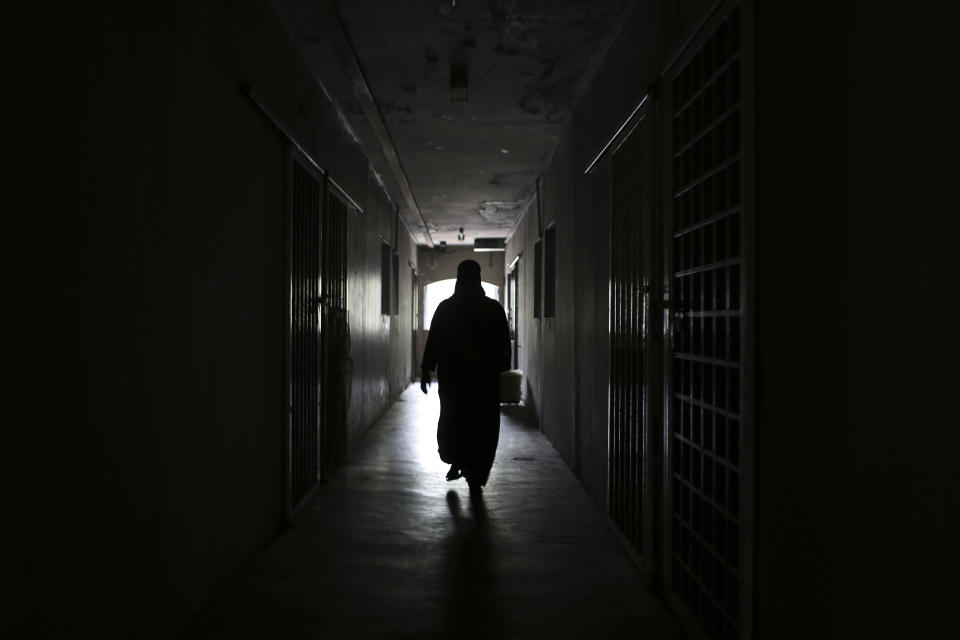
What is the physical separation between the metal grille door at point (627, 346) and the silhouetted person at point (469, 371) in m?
1.00

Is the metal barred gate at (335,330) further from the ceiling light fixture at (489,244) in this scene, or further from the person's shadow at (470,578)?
the ceiling light fixture at (489,244)

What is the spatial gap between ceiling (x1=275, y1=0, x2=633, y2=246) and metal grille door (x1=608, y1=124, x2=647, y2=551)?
812mm

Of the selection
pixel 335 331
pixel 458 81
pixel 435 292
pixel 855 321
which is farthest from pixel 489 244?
pixel 855 321

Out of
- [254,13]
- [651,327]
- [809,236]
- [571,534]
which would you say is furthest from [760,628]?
[254,13]

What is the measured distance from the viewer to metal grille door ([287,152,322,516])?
383 centimetres

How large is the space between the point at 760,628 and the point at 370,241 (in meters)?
5.97

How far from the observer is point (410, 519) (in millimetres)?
3854

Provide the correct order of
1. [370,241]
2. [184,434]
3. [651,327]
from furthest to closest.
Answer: [370,241] < [651,327] < [184,434]

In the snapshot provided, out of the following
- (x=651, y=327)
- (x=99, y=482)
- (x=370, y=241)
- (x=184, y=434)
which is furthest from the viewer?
(x=370, y=241)

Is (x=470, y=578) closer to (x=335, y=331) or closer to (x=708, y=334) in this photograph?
(x=708, y=334)

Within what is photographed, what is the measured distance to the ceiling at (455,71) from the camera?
3.46 meters

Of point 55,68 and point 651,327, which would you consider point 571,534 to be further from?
point 55,68

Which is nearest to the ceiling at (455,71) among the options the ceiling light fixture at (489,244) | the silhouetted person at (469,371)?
the silhouetted person at (469,371)

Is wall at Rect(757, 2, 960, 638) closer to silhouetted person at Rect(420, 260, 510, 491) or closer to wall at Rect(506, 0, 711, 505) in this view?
wall at Rect(506, 0, 711, 505)
